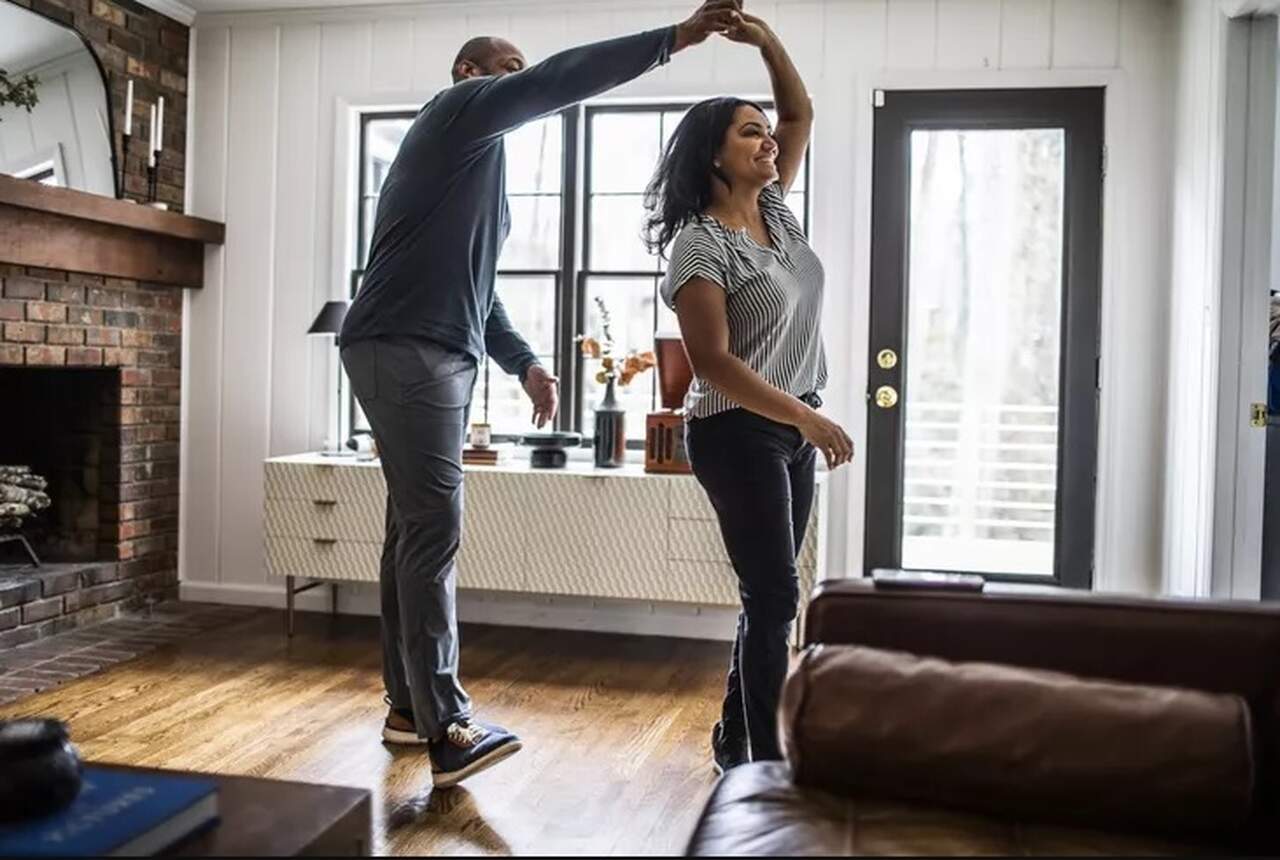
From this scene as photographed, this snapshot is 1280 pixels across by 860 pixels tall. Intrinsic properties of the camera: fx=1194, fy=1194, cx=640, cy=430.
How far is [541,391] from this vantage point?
2.93 m

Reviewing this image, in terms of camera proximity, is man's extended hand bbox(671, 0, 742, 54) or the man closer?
man's extended hand bbox(671, 0, 742, 54)

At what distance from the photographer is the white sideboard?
12.6 ft

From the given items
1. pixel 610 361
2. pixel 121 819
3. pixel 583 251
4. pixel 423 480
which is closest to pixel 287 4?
pixel 583 251

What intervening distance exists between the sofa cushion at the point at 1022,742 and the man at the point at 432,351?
135 centimetres

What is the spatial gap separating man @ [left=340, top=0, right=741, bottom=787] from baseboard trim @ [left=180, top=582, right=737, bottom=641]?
166cm

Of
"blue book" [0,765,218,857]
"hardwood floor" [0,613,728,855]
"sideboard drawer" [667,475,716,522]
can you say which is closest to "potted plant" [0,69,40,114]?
"hardwood floor" [0,613,728,855]

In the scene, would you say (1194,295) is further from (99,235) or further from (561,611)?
(99,235)

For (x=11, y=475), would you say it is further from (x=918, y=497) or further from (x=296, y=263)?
(x=918, y=497)

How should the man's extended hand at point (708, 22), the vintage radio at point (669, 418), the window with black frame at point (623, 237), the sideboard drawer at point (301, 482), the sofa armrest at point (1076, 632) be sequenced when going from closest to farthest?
the sofa armrest at point (1076, 632) → the man's extended hand at point (708, 22) → the vintage radio at point (669, 418) → the sideboard drawer at point (301, 482) → the window with black frame at point (623, 237)

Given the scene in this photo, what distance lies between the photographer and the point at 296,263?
15.4 feet

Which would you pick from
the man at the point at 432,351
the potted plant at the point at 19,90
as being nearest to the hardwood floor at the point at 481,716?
the man at the point at 432,351

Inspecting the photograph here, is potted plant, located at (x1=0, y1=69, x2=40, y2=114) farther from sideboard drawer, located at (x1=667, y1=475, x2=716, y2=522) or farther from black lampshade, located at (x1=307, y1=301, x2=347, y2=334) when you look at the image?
sideboard drawer, located at (x1=667, y1=475, x2=716, y2=522)

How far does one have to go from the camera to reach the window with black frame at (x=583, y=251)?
4.43m

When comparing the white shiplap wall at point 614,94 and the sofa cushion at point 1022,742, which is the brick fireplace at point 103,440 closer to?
the white shiplap wall at point 614,94
